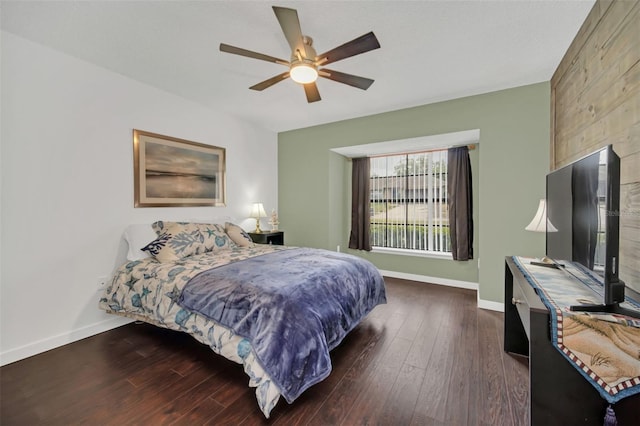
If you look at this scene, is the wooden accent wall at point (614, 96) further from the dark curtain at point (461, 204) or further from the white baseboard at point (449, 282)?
the white baseboard at point (449, 282)

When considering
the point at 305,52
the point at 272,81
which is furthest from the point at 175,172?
the point at 305,52

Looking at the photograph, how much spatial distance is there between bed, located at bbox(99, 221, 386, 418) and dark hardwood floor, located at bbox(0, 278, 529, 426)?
0.24m

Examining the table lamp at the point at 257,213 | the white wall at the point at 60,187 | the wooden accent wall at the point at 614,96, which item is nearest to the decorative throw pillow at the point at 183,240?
the white wall at the point at 60,187

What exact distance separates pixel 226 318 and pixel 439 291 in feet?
10.1

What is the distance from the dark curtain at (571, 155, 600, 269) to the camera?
1278 millimetres

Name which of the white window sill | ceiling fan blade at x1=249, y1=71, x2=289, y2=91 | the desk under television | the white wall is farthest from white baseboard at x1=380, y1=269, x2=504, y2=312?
the white wall

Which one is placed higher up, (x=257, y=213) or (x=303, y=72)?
(x=303, y=72)

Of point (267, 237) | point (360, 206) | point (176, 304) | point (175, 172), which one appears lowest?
point (176, 304)

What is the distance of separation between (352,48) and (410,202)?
10.2 feet

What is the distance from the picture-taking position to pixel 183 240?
9.30ft

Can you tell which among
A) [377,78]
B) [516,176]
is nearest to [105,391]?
[377,78]

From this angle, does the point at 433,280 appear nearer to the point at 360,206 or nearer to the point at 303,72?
the point at 360,206

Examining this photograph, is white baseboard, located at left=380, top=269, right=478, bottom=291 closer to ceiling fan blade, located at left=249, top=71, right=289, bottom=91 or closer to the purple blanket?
the purple blanket

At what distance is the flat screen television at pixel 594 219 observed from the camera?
1.14 meters
